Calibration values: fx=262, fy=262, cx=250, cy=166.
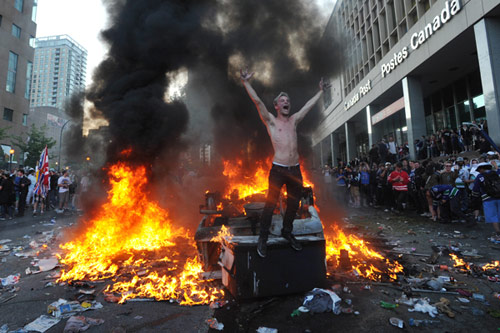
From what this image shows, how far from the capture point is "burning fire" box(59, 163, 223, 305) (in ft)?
11.7

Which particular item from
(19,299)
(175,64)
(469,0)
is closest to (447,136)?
(469,0)

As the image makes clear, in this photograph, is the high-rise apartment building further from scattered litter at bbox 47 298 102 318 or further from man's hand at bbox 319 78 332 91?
man's hand at bbox 319 78 332 91

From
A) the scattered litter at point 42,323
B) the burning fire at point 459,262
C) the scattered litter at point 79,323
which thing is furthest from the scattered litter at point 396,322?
the scattered litter at point 42,323

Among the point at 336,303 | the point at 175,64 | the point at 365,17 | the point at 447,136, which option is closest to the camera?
the point at 336,303

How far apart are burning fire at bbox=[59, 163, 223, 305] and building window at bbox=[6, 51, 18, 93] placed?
3497 cm

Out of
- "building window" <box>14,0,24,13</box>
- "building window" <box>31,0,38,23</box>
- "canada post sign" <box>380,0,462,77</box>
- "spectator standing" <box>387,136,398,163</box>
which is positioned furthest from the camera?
"building window" <box>31,0,38,23</box>

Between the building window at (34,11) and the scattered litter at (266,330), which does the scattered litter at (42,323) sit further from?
the building window at (34,11)

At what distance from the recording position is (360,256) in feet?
15.8

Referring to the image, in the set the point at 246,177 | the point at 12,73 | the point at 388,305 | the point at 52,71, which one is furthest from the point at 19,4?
the point at 52,71

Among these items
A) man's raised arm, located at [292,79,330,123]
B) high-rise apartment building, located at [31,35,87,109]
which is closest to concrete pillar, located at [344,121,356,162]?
man's raised arm, located at [292,79,330,123]

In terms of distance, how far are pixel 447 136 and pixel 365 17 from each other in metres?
15.3

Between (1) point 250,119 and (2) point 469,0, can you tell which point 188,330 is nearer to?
(1) point 250,119

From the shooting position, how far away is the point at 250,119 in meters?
11.1

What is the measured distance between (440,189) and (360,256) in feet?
15.3
